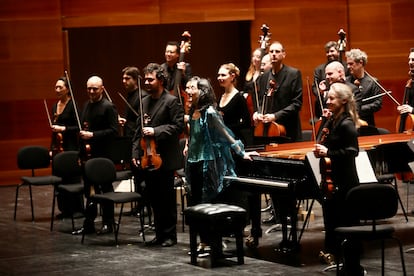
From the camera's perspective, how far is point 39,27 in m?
12.6

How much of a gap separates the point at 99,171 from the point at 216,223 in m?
1.91

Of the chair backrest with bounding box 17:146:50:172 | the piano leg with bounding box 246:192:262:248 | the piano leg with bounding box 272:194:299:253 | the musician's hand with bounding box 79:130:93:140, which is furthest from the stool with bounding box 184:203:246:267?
the chair backrest with bounding box 17:146:50:172

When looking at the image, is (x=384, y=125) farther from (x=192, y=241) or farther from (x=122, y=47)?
(x=192, y=241)

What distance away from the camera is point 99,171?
872cm

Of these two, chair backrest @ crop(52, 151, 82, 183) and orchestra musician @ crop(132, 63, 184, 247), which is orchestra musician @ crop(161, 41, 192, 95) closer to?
chair backrest @ crop(52, 151, 82, 183)

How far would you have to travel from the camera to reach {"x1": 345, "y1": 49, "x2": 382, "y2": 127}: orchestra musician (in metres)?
9.02

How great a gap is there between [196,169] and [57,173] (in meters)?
2.20

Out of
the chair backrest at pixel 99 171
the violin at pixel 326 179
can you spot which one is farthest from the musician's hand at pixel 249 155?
the chair backrest at pixel 99 171

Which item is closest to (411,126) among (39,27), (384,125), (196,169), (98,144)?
(196,169)

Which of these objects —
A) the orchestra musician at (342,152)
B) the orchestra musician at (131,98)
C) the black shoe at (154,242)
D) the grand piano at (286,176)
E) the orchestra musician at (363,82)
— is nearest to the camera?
the orchestra musician at (342,152)

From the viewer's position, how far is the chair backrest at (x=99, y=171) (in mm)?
8672

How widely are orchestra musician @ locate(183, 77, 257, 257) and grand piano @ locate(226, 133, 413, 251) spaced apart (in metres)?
0.11

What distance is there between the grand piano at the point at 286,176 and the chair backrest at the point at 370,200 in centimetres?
74

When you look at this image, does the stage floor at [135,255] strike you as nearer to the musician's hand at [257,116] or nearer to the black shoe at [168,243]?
the black shoe at [168,243]
